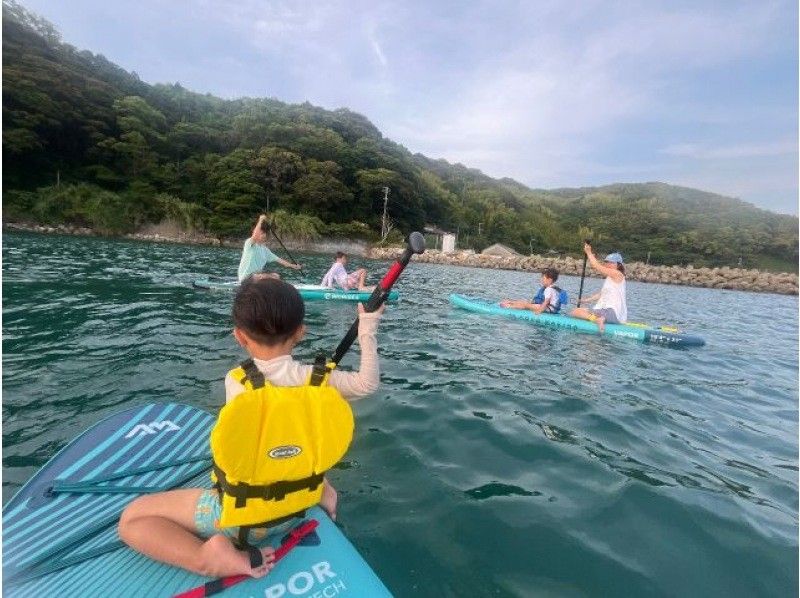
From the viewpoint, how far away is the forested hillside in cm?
4072

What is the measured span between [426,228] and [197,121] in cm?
4045

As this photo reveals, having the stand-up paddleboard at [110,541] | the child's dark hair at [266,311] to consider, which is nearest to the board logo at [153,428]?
the stand-up paddleboard at [110,541]

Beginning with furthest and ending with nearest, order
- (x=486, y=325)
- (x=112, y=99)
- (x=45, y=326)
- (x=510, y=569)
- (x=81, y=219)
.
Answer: (x=112, y=99) < (x=81, y=219) < (x=486, y=325) < (x=45, y=326) < (x=510, y=569)

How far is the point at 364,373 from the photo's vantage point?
226cm

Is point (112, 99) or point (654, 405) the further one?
point (112, 99)

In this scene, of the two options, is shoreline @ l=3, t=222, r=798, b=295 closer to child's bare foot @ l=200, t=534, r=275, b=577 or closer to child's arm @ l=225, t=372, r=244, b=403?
child's arm @ l=225, t=372, r=244, b=403

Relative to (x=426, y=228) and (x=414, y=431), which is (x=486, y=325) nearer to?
(x=414, y=431)

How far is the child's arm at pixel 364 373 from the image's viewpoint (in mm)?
2250

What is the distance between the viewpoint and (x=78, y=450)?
9.98 feet

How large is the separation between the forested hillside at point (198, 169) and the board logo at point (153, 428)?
42.4m

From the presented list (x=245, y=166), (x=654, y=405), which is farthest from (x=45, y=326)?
(x=245, y=166)

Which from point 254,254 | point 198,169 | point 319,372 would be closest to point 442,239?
point 198,169

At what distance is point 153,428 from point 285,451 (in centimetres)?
227

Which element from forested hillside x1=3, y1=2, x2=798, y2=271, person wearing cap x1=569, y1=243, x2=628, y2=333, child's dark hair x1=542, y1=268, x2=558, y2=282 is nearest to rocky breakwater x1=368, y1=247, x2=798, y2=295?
forested hillside x1=3, y1=2, x2=798, y2=271
